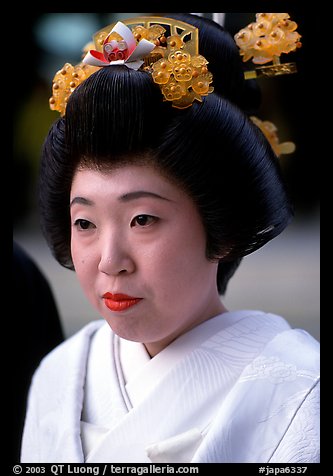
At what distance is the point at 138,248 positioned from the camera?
4.61ft

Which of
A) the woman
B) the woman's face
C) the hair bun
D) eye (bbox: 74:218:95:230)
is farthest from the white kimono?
the hair bun

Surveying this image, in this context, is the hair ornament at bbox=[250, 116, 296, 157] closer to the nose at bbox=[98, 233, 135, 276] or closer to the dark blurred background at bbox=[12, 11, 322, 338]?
the dark blurred background at bbox=[12, 11, 322, 338]

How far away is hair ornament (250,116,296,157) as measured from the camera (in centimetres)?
168

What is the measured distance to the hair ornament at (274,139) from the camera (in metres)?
1.68

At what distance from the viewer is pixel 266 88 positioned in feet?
5.93

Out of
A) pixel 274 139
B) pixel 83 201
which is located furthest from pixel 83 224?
pixel 274 139

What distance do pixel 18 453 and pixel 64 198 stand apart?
2.98 feet

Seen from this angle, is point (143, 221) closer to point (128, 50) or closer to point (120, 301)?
point (120, 301)

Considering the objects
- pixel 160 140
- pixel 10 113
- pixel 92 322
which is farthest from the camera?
pixel 92 322

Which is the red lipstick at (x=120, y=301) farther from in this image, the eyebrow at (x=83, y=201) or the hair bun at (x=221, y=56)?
the hair bun at (x=221, y=56)

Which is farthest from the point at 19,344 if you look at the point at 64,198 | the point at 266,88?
the point at 266,88

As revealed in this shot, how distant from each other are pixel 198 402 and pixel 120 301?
30 cm

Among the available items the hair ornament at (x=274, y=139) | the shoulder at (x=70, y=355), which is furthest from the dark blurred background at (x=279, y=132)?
the shoulder at (x=70, y=355)
